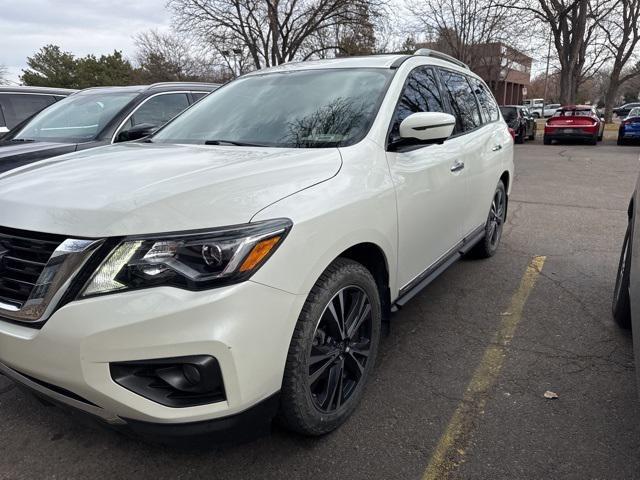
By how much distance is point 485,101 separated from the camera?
187 inches

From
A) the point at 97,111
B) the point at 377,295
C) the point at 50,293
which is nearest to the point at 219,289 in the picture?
the point at 50,293

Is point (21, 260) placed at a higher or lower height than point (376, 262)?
higher

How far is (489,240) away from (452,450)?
302 cm

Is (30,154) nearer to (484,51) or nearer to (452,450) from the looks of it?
(452,450)

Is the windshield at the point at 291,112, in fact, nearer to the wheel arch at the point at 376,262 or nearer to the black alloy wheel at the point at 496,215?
the wheel arch at the point at 376,262

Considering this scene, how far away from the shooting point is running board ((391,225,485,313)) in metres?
2.83

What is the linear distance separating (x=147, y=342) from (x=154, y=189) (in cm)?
57

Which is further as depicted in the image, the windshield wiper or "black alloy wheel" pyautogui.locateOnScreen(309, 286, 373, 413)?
the windshield wiper

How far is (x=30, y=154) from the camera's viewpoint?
4520mm

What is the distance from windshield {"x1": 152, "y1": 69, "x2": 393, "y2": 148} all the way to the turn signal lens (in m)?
0.92

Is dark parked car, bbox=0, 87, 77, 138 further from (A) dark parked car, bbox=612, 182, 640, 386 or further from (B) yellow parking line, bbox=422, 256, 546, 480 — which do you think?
(A) dark parked car, bbox=612, 182, 640, 386

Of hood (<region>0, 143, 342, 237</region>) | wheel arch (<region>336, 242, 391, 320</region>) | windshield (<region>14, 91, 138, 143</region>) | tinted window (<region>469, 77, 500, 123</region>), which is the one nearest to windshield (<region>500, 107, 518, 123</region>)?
tinted window (<region>469, 77, 500, 123</region>)

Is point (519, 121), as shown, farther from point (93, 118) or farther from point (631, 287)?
point (631, 287)

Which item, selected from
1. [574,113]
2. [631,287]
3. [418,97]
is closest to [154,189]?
[418,97]
